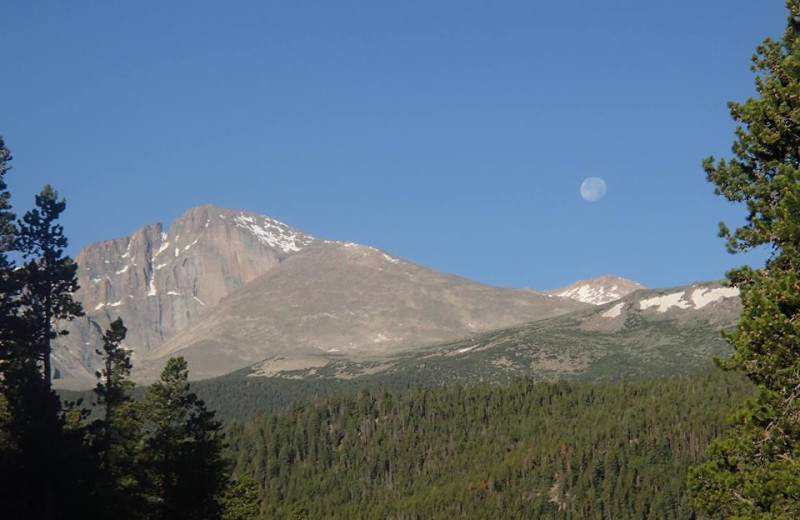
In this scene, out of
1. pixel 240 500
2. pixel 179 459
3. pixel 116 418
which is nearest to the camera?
pixel 179 459

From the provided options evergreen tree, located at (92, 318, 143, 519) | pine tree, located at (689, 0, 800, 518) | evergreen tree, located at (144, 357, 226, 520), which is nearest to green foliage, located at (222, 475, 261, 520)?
evergreen tree, located at (92, 318, 143, 519)

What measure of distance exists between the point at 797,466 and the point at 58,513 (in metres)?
42.3

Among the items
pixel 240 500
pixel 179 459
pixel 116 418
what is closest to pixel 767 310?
pixel 179 459

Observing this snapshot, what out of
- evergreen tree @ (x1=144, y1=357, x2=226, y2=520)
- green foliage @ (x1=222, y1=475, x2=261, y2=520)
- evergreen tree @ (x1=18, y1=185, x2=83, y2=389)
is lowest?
green foliage @ (x1=222, y1=475, x2=261, y2=520)

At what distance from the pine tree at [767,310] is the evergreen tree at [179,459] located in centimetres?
3596

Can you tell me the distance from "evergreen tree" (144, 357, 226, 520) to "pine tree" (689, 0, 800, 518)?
1416 inches

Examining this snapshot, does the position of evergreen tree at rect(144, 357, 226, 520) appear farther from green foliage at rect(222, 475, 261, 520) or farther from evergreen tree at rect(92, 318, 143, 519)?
green foliage at rect(222, 475, 261, 520)

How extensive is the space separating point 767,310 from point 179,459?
132 feet

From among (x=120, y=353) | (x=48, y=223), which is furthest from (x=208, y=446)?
(x=48, y=223)

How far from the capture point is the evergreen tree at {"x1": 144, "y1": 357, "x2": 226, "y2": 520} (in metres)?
55.3

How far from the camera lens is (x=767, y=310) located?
2358 centimetres

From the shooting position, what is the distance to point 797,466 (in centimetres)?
2253

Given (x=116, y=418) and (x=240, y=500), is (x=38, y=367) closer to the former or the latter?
(x=116, y=418)

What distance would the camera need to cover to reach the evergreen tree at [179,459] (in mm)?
55312
